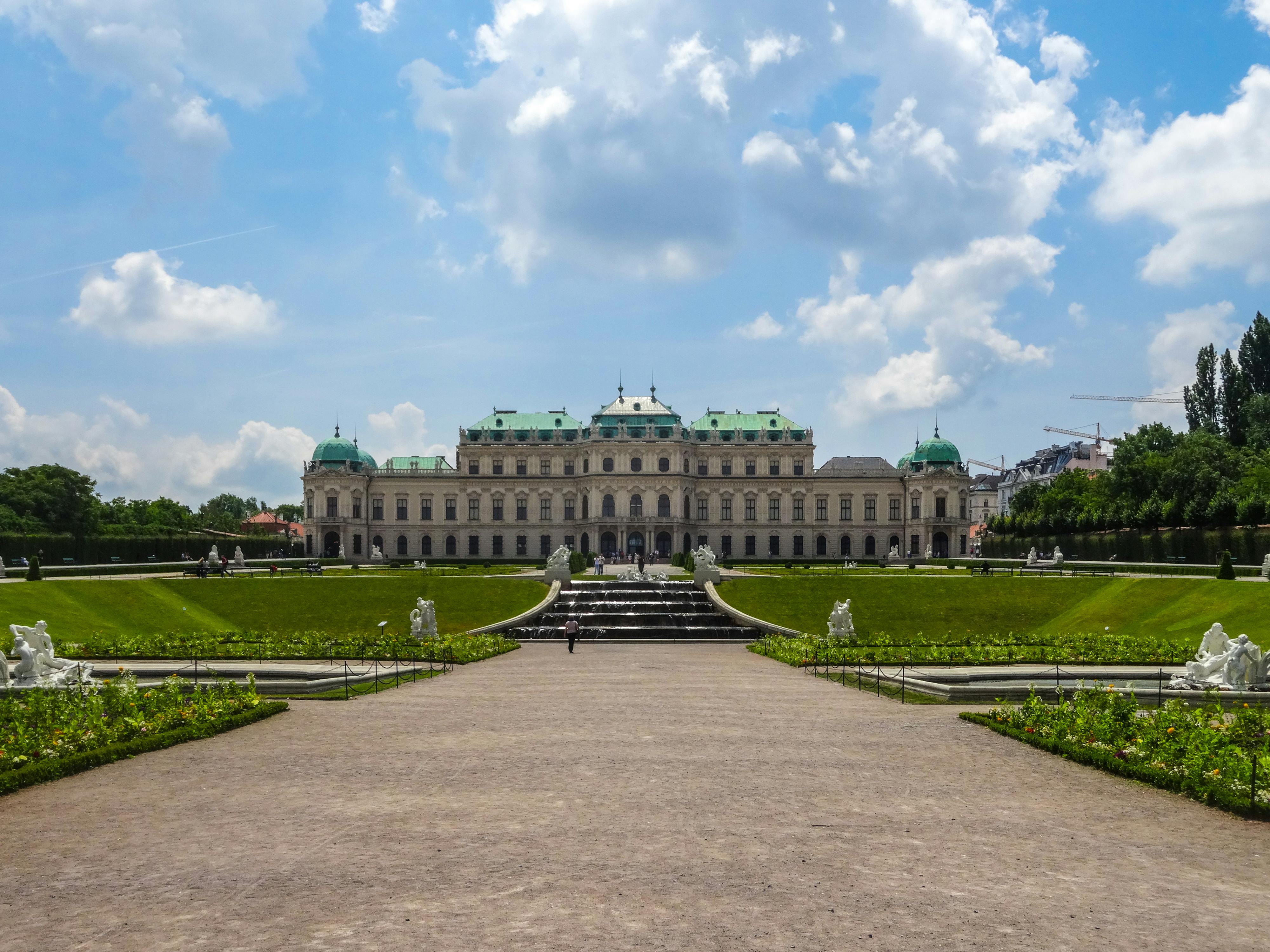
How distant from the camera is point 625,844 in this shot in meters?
12.4

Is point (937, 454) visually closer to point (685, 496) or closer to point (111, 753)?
point (685, 496)

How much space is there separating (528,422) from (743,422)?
2524 centimetres

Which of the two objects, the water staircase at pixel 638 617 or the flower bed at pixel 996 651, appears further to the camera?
the water staircase at pixel 638 617

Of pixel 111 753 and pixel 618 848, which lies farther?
pixel 111 753

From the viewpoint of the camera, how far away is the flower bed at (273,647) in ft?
112

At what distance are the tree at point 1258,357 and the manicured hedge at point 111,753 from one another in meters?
106

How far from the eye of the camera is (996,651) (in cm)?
3422

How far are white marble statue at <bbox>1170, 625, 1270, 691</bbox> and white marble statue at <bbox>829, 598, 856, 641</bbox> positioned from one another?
16.1 meters

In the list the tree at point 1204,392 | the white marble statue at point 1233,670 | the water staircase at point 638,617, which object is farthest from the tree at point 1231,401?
the white marble statue at point 1233,670

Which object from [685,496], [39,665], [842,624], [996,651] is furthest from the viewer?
[685,496]

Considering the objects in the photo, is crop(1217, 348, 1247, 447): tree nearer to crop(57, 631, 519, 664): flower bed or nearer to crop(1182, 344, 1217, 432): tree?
crop(1182, 344, 1217, 432): tree

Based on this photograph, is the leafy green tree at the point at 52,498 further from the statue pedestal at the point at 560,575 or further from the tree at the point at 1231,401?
the tree at the point at 1231,401

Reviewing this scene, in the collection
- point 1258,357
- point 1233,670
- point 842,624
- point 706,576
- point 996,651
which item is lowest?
point 996,651

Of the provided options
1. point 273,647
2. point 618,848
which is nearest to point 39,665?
point 273,647
